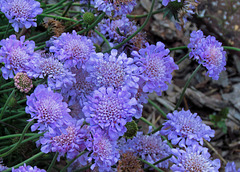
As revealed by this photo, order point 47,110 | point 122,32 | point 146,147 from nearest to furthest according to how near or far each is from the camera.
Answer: point 47,110 < point 146,147 < point 122,32

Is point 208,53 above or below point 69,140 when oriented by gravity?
above

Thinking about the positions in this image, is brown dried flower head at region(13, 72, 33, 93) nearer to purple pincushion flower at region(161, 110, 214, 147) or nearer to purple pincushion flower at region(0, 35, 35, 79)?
purple pincushion flower at region(0, 35, 35, 79)

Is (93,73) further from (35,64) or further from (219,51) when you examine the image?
(219,51)

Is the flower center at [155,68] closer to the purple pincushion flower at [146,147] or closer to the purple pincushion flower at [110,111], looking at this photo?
the purple pincushion flower at [110,111]

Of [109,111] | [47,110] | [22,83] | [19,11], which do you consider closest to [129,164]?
[109,111]

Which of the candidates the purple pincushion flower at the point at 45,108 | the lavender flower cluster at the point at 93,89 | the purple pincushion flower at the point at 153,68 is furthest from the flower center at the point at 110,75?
the purple pincushion flower at the point at 45,108

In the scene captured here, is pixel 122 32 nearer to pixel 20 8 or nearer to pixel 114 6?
pixel 114 6
